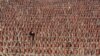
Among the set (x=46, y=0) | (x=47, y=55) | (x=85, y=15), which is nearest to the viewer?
(x=47, y=55)

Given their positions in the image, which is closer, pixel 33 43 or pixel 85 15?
pixel 33 43

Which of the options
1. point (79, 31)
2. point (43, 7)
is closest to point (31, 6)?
point (43, 7)

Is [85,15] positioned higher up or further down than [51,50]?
higher up

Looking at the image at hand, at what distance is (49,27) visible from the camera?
6711 mm

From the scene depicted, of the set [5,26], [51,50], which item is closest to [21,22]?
[5,26]

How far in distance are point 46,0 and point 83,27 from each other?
1.36m

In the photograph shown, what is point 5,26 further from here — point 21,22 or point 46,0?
point 46,0

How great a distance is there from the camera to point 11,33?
256 inches

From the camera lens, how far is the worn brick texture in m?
6.23

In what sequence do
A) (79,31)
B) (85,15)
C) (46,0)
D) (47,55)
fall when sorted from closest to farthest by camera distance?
(47,55) → (79,31) → (85,15) → (46,0)

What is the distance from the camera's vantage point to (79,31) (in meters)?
6.59

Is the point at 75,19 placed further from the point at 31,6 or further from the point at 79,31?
the point at 31,6

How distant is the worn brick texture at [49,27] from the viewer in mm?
6230

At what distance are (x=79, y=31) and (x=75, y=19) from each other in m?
0.46
